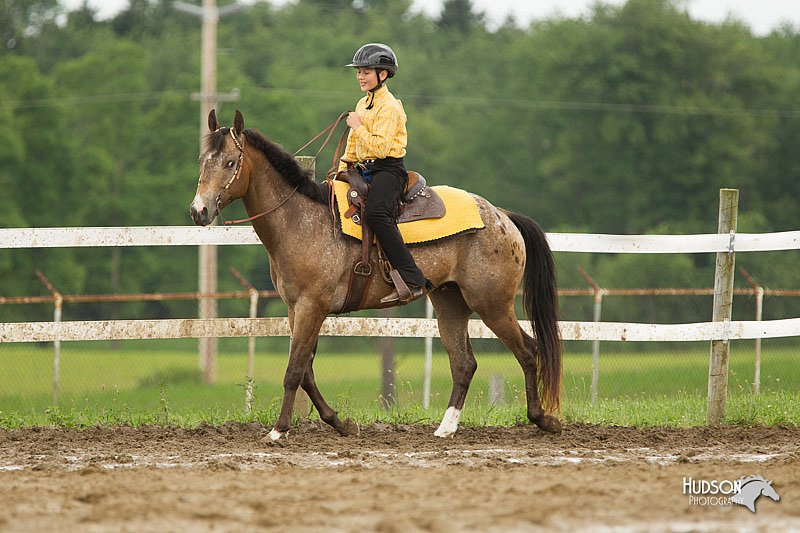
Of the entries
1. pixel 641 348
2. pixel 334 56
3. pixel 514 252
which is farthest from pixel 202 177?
pixel 334 56

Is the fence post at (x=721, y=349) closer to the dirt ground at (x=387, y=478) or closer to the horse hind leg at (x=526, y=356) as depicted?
the dirt ground at (x=387, y=478)

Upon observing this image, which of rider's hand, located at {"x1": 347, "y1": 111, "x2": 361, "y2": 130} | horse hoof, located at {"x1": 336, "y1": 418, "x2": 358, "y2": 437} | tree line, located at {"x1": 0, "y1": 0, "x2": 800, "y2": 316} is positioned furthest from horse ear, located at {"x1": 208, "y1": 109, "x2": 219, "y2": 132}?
tree line, located at {"x1": 0, "y1": 0, "x2": 800, "y2": 316}

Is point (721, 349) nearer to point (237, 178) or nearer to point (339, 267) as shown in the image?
point (339, 267)

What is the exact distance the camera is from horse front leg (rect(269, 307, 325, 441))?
25.2ft

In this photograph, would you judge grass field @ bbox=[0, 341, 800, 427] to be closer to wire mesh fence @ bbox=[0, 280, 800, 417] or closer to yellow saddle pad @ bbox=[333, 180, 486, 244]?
wire mesh fence @ bbox=[0, 280, 800, 417]

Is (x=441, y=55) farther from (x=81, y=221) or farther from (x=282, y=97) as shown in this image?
(x=81, y=221)

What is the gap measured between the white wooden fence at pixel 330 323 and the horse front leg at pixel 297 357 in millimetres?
930

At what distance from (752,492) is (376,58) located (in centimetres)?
407

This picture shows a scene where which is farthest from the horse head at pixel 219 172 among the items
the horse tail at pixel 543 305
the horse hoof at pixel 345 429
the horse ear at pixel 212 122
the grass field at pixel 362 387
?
the horse tail at pixel 543 305

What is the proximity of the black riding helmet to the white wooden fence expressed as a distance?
169 centimetres

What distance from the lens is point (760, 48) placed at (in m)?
48.4

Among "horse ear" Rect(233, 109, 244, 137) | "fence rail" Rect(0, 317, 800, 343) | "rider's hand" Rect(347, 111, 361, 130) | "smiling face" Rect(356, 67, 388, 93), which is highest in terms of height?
"smiling face" Rect(356, 67, 388, 93)

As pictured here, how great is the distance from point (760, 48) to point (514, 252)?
43.8 m

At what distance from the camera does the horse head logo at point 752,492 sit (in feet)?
17.6
